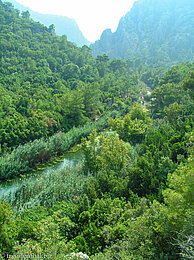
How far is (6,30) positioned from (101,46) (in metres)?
82.9

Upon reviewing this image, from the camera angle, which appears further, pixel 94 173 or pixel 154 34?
pixel 154 34

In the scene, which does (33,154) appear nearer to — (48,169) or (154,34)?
(48,169)

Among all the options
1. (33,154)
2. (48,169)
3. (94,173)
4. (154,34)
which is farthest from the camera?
(154,34)

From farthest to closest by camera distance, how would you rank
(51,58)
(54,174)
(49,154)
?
(51,58), (49,154), (54,174)

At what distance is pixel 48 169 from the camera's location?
752 inches

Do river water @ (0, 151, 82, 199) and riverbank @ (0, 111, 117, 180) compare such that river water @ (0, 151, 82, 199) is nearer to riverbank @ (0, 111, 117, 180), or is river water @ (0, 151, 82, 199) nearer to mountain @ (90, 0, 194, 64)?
riverbank @ (0, 111, 117, 180)

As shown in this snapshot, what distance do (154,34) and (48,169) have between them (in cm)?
11983

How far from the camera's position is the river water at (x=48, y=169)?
14.6 m

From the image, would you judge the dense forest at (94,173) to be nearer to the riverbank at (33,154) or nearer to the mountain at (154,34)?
the riverbank at (33,154)

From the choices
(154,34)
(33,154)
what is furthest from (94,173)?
(154,34)

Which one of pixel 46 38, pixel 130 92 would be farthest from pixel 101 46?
pixel 130 92

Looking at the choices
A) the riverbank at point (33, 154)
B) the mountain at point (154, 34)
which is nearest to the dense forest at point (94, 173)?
the riverbank at point (33, 154)

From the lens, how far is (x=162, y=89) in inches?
1407

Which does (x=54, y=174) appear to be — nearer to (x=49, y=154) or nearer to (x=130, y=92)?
(x=49, y=154)
